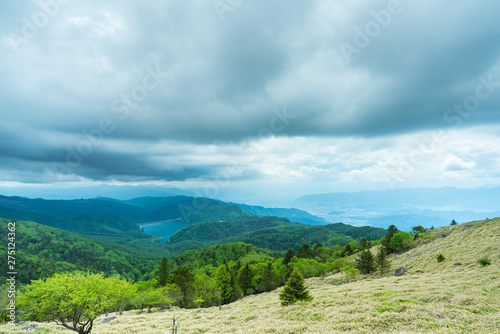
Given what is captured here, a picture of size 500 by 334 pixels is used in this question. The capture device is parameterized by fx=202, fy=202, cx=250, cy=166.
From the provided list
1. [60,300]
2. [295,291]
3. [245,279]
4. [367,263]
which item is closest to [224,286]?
[245,279]

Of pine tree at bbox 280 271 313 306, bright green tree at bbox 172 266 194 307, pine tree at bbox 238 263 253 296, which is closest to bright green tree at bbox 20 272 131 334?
pine tree at bbox 280 271 313 306

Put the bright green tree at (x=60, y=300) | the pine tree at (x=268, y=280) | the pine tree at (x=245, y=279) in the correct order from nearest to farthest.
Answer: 1. the bright green tree at (x=60, y=300)
2. the pine tree at (x=268, y=280)
3. the pine tree at (x=245, y=279)

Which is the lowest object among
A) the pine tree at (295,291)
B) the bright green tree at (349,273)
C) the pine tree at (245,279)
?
the pine tree at (245,279)

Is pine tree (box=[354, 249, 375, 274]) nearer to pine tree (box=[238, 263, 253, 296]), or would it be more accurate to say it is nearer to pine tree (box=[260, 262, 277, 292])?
pine tree (box=[260, 262, 277, 292])

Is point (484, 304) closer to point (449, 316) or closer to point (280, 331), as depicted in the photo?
point (449, 316)

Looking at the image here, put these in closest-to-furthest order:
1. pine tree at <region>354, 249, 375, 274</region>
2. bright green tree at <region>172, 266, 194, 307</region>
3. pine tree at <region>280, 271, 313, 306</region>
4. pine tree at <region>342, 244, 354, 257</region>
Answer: pine tree at <region>280, 271, 313, 306</region>
pine tree at <region>354, 249, 375, 274</region>
bright green tree at <region>172, 266, 194, 307</region>
pine tree at <region>342, 244, 354, 257</region>

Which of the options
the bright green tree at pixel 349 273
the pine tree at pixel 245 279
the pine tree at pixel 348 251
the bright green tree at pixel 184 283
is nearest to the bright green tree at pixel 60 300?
the bright green tree at pixel 184 283

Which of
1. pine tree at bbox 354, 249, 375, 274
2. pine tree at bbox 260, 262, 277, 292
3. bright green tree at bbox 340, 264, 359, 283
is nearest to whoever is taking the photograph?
bright green tree at bbox 340, 264, 359, 283

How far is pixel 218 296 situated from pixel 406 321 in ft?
192

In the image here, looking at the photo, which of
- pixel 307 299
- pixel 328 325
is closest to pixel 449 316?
pixel 328 325

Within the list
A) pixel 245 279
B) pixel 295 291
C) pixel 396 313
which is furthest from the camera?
pixel 245 279

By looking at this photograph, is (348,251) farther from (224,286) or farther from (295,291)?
(295,291)

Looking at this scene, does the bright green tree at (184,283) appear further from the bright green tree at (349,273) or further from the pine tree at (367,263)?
the pine tree at (367,263)

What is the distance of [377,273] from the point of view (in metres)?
56.9
